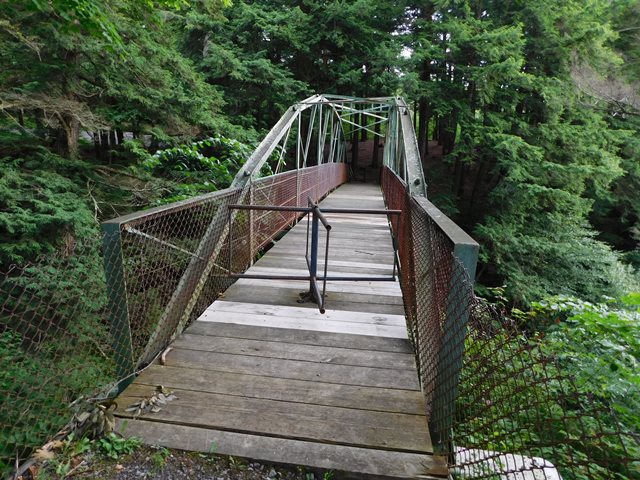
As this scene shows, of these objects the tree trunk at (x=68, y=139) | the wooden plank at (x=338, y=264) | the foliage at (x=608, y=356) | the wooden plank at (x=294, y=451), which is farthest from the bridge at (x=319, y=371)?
the tree trunk at (x=68, y=139)

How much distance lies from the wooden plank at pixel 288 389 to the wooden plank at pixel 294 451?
30 centimetres

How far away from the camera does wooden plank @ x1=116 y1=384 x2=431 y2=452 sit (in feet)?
5.90

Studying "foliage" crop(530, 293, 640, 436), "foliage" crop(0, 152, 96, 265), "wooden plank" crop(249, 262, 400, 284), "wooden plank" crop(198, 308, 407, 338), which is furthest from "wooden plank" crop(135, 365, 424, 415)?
"foliage" crop(0, 152, 96, 265)

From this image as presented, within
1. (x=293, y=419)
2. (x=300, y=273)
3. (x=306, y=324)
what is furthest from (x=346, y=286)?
(x=293, y=419)

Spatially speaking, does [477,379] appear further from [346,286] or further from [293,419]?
[346,286]

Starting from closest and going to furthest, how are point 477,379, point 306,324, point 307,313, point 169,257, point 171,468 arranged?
point 171,468
point 477,379
point 306,324
point 307,313
point 169,257

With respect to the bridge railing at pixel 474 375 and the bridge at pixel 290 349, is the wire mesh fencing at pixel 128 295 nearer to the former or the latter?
the bridge at pixel 290 349

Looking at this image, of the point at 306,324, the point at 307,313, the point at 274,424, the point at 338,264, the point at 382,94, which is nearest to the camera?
the point at 274,424

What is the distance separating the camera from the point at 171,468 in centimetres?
163

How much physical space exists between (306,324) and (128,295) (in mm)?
1317

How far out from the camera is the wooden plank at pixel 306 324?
2.87 metres

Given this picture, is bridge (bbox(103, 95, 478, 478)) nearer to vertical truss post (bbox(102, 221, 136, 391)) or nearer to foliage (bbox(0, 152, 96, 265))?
vertical truss post (bbox(102, 221, 136, 391))

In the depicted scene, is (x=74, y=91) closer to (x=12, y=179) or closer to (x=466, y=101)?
(x=12, y=179)

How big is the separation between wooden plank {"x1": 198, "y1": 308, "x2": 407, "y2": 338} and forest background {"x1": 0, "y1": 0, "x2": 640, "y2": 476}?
169 cm
